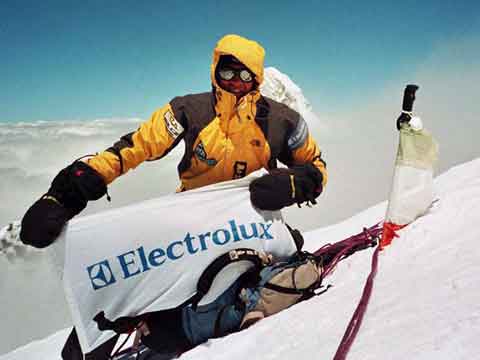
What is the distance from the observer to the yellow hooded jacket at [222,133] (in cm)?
221

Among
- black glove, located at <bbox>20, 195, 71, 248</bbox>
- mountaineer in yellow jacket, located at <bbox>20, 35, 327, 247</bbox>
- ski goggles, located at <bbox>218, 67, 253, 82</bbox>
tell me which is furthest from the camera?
ski goggles, located at <bbox>218, 67, 253, 82</bbox>

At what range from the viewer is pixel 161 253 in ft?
6.54

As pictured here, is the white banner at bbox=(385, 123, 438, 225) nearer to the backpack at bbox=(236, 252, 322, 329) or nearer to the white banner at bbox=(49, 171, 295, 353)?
the backpack at bbox=(236, 252, 322, 329)

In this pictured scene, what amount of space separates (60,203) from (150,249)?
0.53 metres

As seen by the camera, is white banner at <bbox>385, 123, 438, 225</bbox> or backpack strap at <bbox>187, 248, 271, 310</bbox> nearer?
backpack strap at <bbox>187, 248, 271, 310</bbox>

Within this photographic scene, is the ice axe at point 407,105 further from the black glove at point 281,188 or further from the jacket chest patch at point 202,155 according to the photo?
the jacket chest patch at point 202,155

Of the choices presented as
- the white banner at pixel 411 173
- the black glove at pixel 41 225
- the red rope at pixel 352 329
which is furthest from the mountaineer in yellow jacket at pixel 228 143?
the red rope at pixel 352 329

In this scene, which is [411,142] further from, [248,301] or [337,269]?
[248,301]

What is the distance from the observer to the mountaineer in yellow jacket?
2143mm

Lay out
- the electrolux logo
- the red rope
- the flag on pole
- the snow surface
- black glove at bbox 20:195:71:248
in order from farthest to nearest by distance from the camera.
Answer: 1. the flag on pole
2. the electrolux logo
3. black glove at bbox 20:195:71:248
4. the red rope
5. the snow surface

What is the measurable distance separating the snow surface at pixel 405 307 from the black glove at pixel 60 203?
96 cm

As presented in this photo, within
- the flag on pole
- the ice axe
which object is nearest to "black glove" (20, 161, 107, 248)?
the flag on pole

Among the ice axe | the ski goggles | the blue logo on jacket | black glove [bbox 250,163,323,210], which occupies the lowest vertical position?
the blue logo on jacket

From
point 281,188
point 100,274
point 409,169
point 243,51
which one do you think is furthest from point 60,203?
point 409,169
